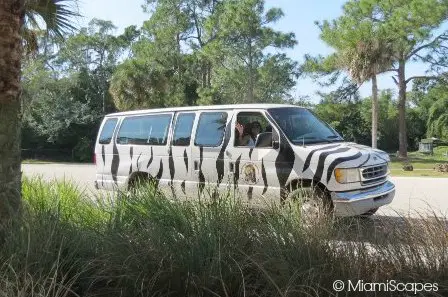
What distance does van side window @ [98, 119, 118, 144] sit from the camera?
11344mm

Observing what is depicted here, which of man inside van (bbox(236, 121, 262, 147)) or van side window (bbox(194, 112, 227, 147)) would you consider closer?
man inside van (bbox(236, 121, 262, 147))

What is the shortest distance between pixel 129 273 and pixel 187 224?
0.78 metres

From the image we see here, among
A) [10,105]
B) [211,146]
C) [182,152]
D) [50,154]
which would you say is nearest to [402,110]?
[50,154]

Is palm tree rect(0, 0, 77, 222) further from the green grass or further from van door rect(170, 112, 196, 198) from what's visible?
the green grass

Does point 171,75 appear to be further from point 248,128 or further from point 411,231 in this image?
point 411,231

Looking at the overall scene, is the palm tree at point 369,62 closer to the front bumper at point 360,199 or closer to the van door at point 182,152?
the van door at point 182,152

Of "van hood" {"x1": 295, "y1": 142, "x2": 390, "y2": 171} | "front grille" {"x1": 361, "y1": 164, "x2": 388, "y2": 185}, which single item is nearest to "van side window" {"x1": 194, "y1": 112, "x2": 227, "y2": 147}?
"van hood" {"x1": 295, "y1": 142, "x2": 390, "y2": 171}

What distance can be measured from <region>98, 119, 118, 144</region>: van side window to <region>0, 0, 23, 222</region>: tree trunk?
Answer: 566 cm

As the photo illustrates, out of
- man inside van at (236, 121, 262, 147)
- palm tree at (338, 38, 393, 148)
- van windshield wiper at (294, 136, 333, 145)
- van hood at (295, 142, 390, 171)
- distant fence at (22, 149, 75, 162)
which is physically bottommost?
distant fence at (22, 149, 75, 162)

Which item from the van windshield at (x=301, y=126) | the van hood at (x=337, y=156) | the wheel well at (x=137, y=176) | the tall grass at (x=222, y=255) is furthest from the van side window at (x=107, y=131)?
the tall grass at (x=222, y=255)

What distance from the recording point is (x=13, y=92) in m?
5.61

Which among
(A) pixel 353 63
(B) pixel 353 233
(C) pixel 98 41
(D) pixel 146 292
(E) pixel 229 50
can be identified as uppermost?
(C) pixel 98 41

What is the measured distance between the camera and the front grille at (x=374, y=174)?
8.16m

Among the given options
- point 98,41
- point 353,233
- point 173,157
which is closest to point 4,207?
point 353,233
